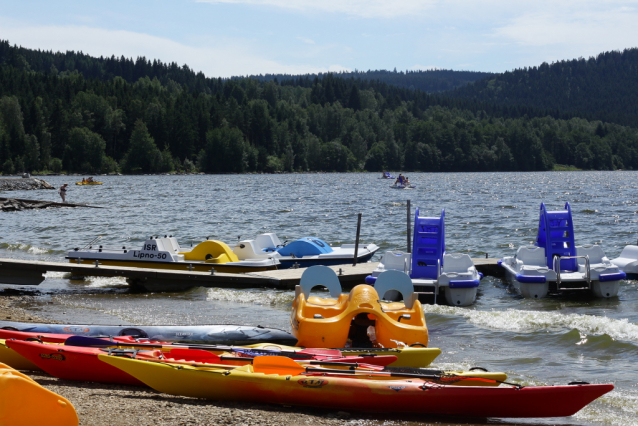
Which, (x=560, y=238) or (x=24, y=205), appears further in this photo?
(x=24, y=205)

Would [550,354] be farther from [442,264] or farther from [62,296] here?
[62,296]

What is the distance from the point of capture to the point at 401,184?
78.2 metres

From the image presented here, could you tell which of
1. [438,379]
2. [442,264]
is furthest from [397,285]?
[442,264]

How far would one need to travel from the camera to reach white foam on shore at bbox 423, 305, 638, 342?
11.9 meters

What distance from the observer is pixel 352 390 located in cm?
732

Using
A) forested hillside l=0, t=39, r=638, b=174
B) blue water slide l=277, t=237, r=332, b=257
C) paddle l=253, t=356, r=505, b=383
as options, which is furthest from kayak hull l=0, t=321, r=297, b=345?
forested hillside l=0, t=39, r=638, b=174

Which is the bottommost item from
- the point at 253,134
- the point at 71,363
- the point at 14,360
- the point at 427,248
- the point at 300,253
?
the point at 14,360

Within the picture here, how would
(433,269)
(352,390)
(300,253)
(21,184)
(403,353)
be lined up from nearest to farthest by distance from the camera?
(352,390), (403,353), (433,269), (300,253), (21,184)

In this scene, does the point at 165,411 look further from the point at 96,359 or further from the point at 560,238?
the point at 560,238

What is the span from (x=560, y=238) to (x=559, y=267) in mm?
1133

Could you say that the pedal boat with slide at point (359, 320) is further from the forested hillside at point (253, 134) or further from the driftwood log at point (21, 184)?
the forested hillside at point (253, 134)

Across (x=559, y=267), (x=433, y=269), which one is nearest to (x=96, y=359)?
(x=433, y=269)

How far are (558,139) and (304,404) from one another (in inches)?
6841

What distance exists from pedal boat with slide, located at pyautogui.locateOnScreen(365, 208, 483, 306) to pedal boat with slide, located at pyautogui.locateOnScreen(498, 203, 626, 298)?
139cm
